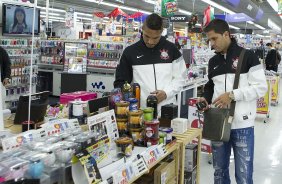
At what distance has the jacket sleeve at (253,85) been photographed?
2582 mm

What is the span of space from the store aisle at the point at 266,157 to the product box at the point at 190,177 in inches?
39.8

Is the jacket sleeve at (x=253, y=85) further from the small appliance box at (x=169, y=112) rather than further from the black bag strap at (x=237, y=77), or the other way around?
the small appliance box at (x=169, y=112)

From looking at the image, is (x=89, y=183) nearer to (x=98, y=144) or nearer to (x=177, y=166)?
(x=98, y=144)

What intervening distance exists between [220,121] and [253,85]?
385 mm

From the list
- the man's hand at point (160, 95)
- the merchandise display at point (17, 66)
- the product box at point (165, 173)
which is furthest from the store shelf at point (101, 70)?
the product box at point (165, 173)

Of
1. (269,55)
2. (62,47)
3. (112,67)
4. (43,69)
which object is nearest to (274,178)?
(112,67)

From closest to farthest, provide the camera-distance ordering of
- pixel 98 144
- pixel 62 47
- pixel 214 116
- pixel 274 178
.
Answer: pixel 98 144, pixel 214 116, pixel 274 178, pixel 62 47

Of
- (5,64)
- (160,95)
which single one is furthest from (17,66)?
(160,95)

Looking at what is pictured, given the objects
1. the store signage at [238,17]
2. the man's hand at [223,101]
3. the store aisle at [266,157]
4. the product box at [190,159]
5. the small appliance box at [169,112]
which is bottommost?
the store aisle at [266,157]

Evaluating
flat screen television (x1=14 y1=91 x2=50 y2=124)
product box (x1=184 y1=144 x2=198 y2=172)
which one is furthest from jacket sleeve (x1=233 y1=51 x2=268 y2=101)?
flat screen television (x1=14 y1=91 x2=50 y2=124)

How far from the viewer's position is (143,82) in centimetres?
290

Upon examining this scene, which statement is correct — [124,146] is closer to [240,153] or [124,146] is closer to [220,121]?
[220,121]

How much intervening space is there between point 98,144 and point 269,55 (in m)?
13.1

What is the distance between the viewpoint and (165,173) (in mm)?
2324
